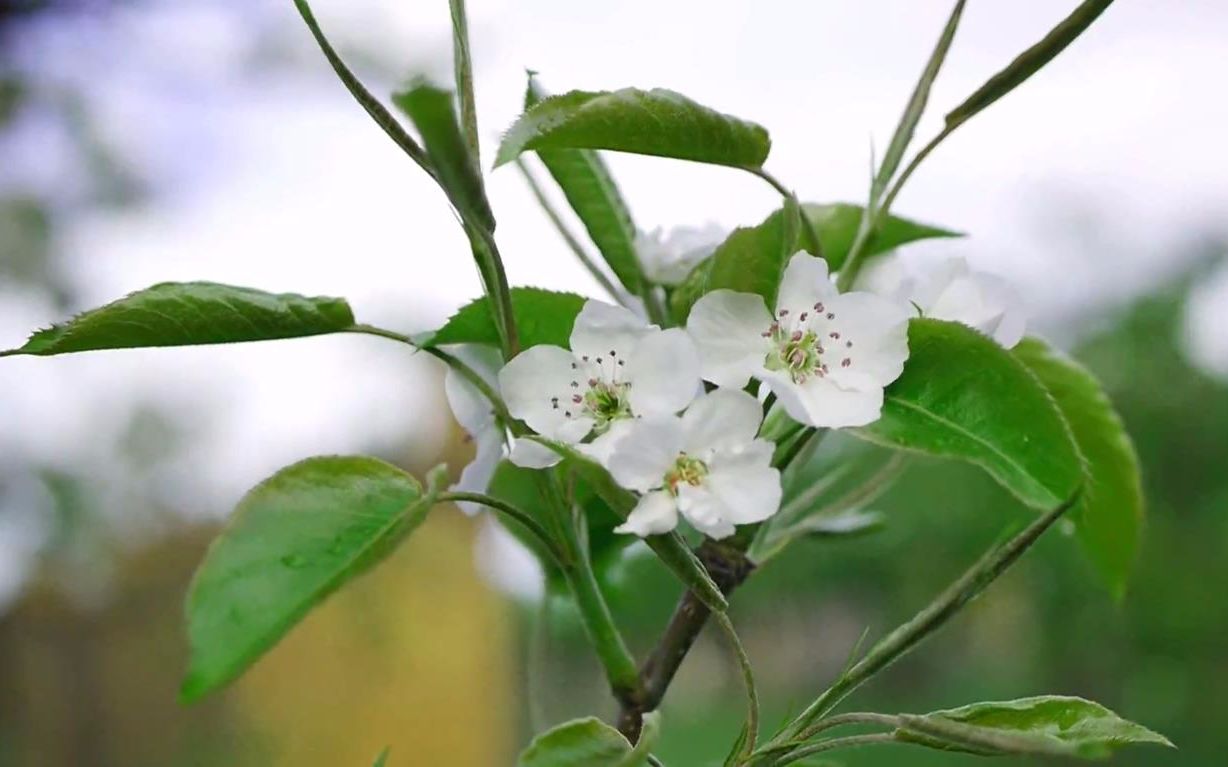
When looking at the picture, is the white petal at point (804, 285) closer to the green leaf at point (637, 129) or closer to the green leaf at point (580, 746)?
the green leaf at point (637, 129)

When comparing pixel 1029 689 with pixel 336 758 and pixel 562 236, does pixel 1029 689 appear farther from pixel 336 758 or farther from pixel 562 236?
pixel 562 236

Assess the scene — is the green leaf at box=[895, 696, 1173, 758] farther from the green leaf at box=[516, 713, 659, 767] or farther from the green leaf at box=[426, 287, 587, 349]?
the green leaf at box=[426, 287, 587, 349]

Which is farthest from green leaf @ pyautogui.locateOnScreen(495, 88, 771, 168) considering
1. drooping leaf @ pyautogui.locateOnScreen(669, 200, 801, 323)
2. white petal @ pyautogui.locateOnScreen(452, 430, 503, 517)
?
white petal @ pyautogui.locateOnScreen(452, 430, 503, 517)

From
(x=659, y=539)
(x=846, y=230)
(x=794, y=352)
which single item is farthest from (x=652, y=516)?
(x=846, y=230)

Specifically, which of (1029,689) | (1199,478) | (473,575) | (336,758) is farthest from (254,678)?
(1199,478)

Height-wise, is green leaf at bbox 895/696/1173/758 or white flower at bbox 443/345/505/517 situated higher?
white flower at bbox 443/345/505/517

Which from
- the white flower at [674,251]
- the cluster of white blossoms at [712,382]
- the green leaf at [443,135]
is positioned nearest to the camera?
the green leaf at [443,135]

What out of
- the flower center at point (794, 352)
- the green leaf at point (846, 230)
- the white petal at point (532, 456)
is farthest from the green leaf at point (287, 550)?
the green leaf at point (846, 230)
